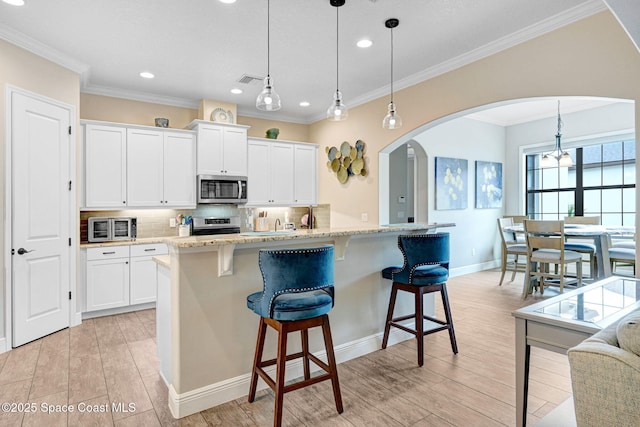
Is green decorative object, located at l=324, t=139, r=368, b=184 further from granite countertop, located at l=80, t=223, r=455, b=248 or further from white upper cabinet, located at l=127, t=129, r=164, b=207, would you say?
white upper cabinet, located at l=127, t=129, r=164, b=207

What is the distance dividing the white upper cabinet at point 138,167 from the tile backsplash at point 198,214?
322mm

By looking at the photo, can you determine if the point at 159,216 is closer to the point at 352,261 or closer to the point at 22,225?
the point at 22,225

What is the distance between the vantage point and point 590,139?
19.6 ft

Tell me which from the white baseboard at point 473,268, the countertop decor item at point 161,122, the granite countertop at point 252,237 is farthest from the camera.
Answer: the white baseboard at point 473,268

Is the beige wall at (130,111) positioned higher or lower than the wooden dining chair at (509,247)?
higher

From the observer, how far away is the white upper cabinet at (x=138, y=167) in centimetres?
432

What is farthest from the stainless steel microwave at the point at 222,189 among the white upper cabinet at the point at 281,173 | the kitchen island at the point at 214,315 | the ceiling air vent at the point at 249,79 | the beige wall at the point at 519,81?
the kitchen island at the point at 214,315

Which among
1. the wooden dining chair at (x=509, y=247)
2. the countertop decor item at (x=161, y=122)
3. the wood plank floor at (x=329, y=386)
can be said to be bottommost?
the wood plank floor at (x=329, y=386)

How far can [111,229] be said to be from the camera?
4.43 meters

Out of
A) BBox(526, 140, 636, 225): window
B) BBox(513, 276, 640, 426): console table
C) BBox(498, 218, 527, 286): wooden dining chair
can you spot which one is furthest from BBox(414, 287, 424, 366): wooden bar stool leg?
BBox(526, 140, 636, 225): window

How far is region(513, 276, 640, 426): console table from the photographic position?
1.42m

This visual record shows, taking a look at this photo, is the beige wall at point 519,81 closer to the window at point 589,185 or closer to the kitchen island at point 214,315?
the kitchen island at point 214,315

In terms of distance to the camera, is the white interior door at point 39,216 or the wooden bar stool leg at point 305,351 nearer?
the wooden bar stool leg at point 305,351

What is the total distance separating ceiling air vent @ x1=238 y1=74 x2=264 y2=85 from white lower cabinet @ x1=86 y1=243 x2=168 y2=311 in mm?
2364
